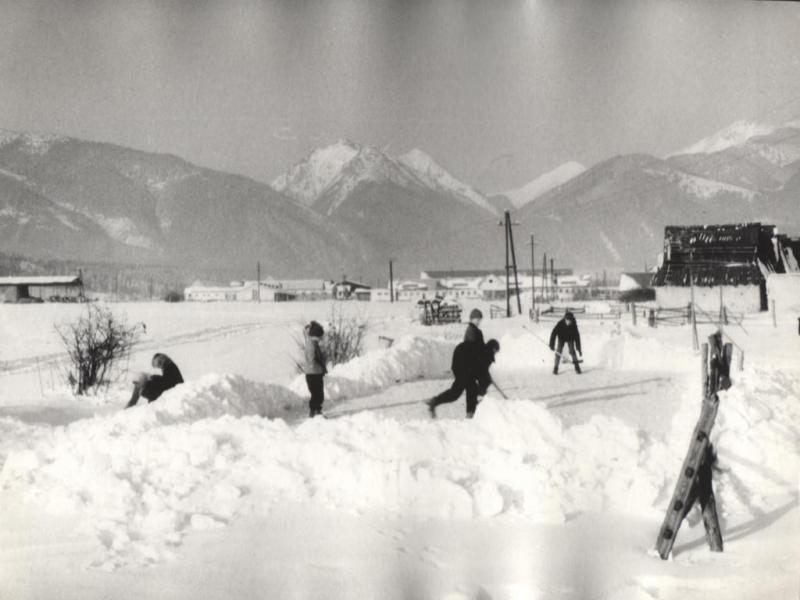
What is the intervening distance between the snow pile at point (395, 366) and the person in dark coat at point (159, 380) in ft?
5.72

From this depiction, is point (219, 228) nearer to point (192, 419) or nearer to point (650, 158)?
point (192, 419)

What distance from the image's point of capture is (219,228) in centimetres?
662

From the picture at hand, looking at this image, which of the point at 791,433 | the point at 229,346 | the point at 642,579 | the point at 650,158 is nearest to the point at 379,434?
the point at 642,579

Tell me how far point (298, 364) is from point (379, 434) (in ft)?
8.14

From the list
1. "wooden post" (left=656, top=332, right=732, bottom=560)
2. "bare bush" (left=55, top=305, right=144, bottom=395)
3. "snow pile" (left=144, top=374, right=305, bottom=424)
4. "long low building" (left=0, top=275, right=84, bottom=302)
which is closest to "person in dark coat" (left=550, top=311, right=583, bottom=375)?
"snow pile" (left=144, top=374, right=305, bottom=424)

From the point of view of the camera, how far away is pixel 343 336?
7914 mm

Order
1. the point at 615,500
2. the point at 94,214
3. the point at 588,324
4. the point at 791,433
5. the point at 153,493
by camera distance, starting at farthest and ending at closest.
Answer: the point at 588,324 → the point at 94,214 → the point at 791,433 → the point at 615,500 → the point at 153,493

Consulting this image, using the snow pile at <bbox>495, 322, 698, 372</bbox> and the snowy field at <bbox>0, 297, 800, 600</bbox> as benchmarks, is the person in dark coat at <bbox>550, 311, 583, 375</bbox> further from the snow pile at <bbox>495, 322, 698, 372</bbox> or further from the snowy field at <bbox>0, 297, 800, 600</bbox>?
the snowy field at <bbox>0, 297, 800, 600</bbox>

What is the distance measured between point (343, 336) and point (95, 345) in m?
2.45

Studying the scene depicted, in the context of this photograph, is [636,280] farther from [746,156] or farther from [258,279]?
[258,279]

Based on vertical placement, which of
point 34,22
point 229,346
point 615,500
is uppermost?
point 34,22

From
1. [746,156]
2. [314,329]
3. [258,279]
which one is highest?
[746,156]

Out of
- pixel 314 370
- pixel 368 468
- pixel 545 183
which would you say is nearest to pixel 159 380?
pixel 314 370

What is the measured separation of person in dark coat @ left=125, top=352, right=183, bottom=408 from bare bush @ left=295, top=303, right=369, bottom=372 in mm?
1946
